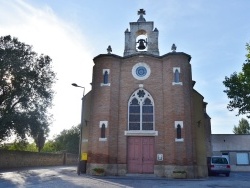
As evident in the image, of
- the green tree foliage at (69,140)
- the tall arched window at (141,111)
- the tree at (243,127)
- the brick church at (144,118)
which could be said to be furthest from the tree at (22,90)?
the tree at (243,127)

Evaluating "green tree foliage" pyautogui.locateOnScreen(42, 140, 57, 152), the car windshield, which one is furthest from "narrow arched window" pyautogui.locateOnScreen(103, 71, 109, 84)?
"green tree foliage" pyautogui.locateOnScreen(42, 140, 57, 152)

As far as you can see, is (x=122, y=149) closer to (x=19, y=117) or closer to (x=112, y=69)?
(x=112, y=69)

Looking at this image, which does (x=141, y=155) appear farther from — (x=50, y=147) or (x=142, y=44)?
(x=50, y=147)

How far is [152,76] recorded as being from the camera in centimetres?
2320

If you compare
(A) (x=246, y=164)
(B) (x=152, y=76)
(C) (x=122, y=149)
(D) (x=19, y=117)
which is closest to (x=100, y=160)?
(C) (x=122, y=149)

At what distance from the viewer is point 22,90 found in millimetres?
27641

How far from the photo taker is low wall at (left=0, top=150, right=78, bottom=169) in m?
28.8

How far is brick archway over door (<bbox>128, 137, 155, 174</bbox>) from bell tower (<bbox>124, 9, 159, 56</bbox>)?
7.99 m

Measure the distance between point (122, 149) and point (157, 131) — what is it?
10.2 feet

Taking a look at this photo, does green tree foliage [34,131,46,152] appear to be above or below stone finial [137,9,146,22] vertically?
below

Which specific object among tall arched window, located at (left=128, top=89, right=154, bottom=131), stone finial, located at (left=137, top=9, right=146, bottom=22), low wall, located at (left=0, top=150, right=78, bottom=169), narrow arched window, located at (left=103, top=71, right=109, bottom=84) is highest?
stone finial, located at (left=137, top=9, right=146, bottom=22)

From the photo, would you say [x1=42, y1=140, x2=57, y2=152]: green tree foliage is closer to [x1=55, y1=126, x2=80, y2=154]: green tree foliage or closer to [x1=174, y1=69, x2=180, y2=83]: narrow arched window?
[x1=55, y1=126, x2=80, y2=154]: green tree foliage

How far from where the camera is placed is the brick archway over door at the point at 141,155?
70.0 ft

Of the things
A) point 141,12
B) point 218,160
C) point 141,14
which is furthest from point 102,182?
point 141,12
